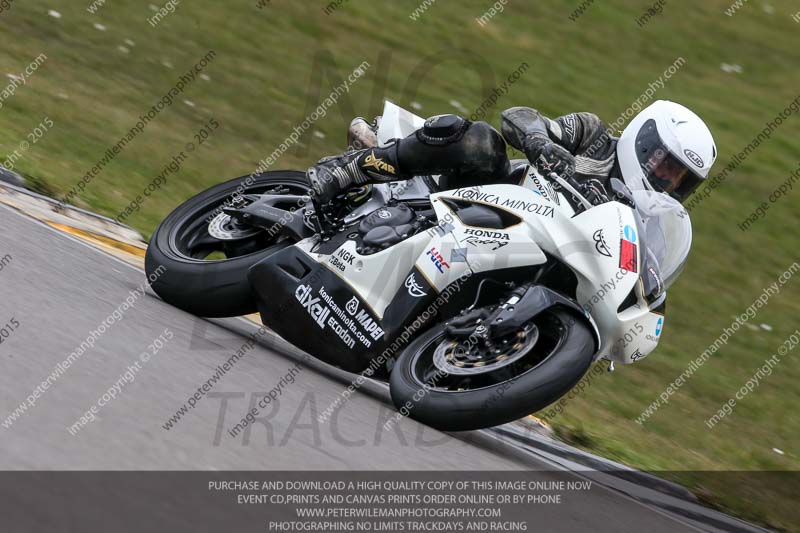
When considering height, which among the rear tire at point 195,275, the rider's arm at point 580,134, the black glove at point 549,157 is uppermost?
the black glove at point 549,157

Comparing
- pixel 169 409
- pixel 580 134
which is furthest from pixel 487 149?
pixel 169 409

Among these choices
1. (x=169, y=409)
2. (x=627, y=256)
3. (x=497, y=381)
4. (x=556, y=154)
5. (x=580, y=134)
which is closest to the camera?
(x=169, y=409)

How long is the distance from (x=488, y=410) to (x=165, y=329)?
165 cm

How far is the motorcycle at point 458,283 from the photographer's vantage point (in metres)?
4.49

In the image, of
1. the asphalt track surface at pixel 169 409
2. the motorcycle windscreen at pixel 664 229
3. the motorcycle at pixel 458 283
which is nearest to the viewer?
the asphalt track surface at pixel 169 409

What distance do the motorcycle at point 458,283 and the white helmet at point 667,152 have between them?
0.34 feet

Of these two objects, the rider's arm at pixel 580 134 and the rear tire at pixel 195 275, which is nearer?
the rider's arm at pixel 580 134

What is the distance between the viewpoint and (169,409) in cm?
394

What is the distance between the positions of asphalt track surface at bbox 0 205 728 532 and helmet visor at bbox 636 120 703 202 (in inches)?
52.8

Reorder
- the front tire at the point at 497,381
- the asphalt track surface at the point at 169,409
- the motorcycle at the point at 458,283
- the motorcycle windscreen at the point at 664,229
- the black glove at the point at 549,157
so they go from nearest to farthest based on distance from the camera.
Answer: the asphalt track surface at the point at 169,409 < the front tire at the point at 497,381 < the motorcycle at the point at 458,283 < the black glove at the point at 549,157 < the motorcycle windscreen at the point at 664,229

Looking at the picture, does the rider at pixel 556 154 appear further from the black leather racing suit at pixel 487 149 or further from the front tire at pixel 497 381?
Answer: the front tire at pixel 497 381

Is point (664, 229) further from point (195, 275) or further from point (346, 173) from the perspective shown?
point (195, 275)

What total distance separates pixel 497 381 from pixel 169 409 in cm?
130

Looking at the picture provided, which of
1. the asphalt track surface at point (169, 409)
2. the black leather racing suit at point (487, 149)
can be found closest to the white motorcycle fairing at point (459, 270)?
the black leather racing suit at point (487, 149)
